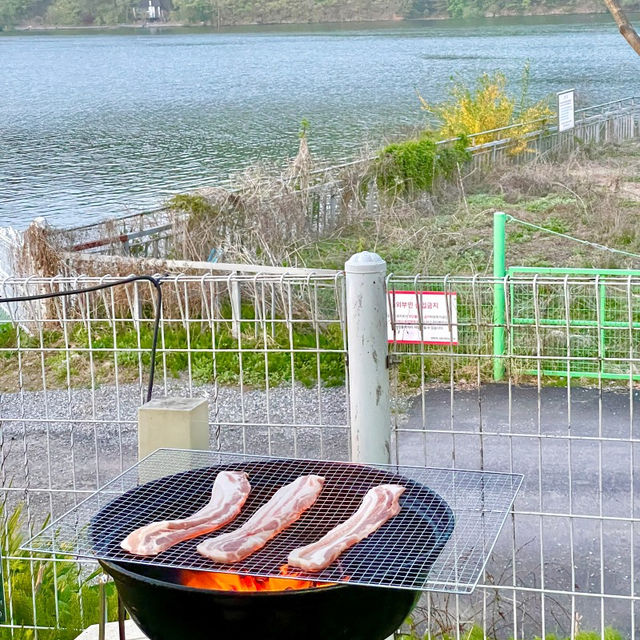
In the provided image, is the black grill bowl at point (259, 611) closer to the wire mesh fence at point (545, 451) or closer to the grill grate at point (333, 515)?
the grill grate at point (333, 515)

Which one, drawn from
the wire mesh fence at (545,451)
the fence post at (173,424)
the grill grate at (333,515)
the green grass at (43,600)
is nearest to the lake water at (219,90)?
the wire mesh fence at (545,451)

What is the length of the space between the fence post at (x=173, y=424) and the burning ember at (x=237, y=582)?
645mm

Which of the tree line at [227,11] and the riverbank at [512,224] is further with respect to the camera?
the tree line at [227,11]

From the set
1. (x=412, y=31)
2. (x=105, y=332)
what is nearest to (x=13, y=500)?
(x=105, y=332)

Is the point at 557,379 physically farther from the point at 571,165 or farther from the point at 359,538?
the point at 571,165

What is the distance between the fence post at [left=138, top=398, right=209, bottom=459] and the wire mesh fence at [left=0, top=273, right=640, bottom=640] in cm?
104

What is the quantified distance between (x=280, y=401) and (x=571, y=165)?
11538mm

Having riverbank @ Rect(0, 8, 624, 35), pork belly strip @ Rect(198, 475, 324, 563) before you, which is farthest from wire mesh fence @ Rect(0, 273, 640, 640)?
riverbank @ Rect(0, 8, 624, 35)

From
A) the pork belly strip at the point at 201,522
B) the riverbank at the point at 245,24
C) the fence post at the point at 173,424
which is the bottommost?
the pork belly strip at the point at 201,522

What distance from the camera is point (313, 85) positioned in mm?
51219

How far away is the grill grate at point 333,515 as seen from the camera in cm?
224

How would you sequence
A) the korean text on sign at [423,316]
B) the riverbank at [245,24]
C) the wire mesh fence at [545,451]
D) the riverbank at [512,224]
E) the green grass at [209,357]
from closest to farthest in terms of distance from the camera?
1. the korean text on sign at [423,316]
2. the wire mesh fence at [545,451]
3. the green grass at [209,357]
4. the riverbank at [512,224]
5. the riverbank at [245,24]

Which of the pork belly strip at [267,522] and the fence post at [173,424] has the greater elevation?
the fence post at [173,424]

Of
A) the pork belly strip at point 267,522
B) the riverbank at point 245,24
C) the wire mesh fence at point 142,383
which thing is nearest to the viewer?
the pork belly strip at point 267,522
